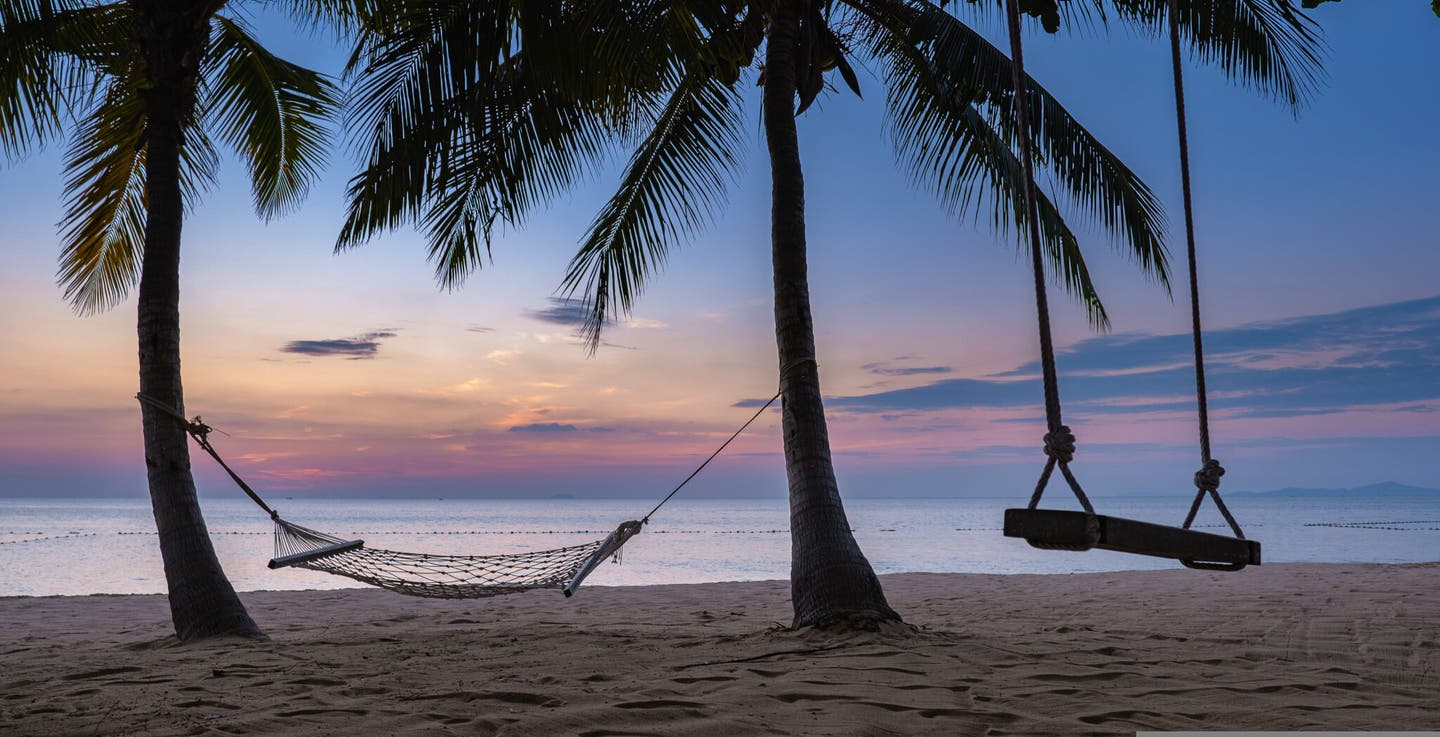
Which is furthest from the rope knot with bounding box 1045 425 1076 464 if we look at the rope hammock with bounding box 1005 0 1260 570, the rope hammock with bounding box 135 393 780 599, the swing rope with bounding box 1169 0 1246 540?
the rope hammock with bounding box 135 393 780 599

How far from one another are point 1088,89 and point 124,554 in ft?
55.7

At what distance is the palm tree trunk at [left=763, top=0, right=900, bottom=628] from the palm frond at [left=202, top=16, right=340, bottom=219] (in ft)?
11.2

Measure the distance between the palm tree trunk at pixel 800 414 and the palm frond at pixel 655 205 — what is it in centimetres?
80

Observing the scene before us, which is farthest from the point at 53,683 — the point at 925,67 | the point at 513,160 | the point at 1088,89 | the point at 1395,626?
the point at 1088,89

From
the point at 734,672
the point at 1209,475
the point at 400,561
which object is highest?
the point at 1209,475

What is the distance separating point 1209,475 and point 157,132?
494 centimetres

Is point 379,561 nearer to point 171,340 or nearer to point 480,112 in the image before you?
point 171,340

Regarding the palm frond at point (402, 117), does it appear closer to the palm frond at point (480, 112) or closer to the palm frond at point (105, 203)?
the palm frond at point (480, 112)

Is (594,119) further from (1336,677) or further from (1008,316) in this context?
(1008,316)

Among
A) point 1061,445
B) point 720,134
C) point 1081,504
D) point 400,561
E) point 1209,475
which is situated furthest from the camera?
point 720,134

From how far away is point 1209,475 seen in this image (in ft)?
8.71

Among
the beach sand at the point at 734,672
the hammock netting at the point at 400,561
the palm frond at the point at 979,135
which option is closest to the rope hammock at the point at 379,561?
the hammock netting at the point at 400,561

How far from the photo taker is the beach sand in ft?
8.94

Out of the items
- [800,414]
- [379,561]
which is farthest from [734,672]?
[379,561]
